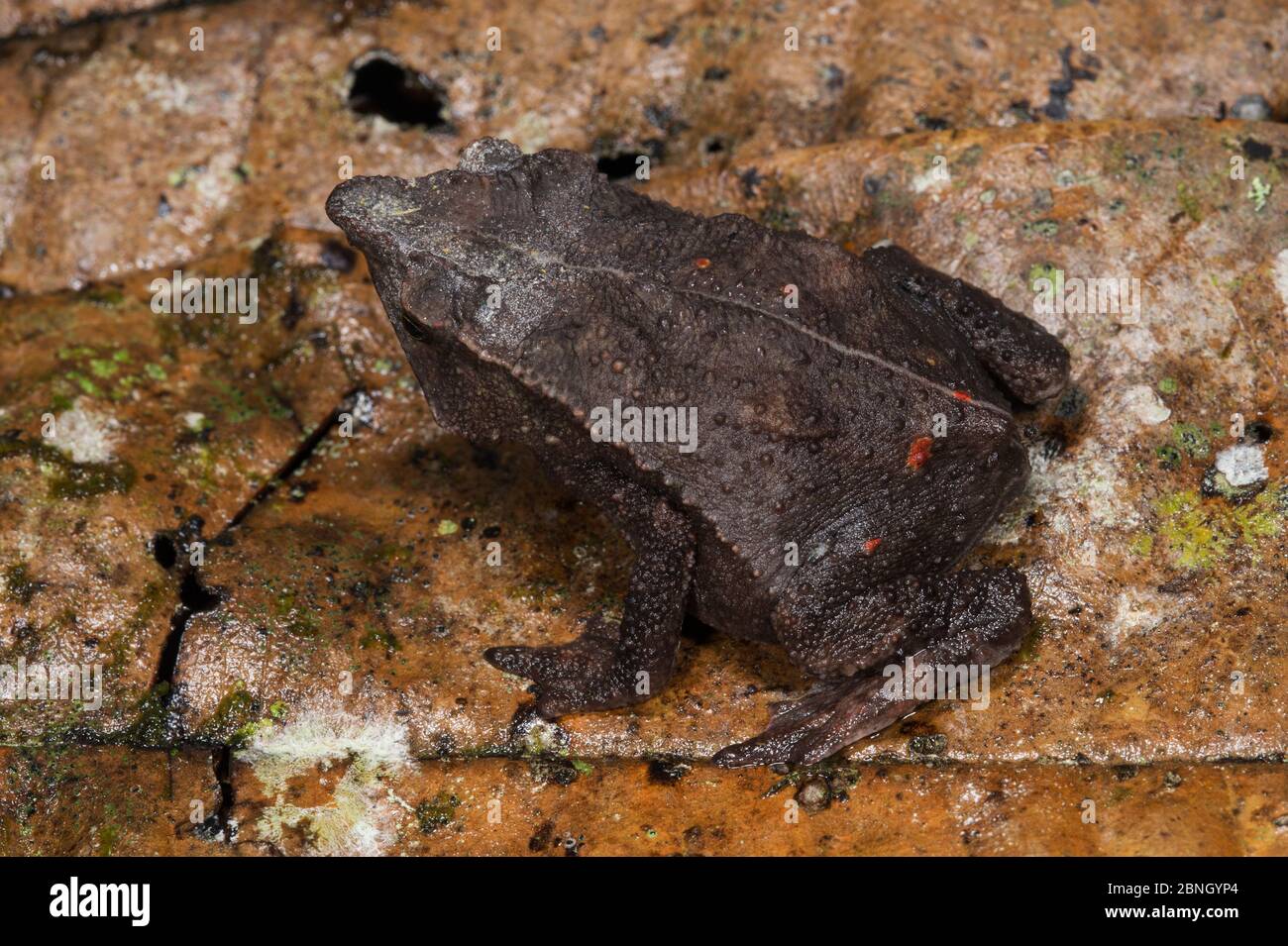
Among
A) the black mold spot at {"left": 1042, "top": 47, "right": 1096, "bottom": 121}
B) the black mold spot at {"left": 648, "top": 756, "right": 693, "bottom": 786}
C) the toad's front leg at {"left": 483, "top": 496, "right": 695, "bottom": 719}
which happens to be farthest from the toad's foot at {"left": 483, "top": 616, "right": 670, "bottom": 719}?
the black mold spot at {"left": 1042, "top": 47, "right": 1096, "bottom": 121}

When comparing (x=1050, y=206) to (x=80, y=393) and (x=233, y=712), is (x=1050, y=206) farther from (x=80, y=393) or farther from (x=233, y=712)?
(x=80, y=393)

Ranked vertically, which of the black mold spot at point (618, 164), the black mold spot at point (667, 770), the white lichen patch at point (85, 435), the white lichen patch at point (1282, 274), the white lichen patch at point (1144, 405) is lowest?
the black mold spot at point (667, 770)

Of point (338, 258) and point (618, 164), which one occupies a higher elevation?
point (618, 164)

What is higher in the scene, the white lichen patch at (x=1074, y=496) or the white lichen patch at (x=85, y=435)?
the white lichen patch at (x=85, y=435)

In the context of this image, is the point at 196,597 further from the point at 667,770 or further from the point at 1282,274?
the point at 1282,274

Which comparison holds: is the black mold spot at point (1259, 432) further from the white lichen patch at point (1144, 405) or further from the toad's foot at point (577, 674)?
the toad's foot at point (577, 674)

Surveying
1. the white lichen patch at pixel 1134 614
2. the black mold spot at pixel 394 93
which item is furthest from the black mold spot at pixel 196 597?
the white lichen patch at pixel 1134 614

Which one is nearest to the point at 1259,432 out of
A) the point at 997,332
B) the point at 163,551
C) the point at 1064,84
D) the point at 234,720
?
the point at 997,332
